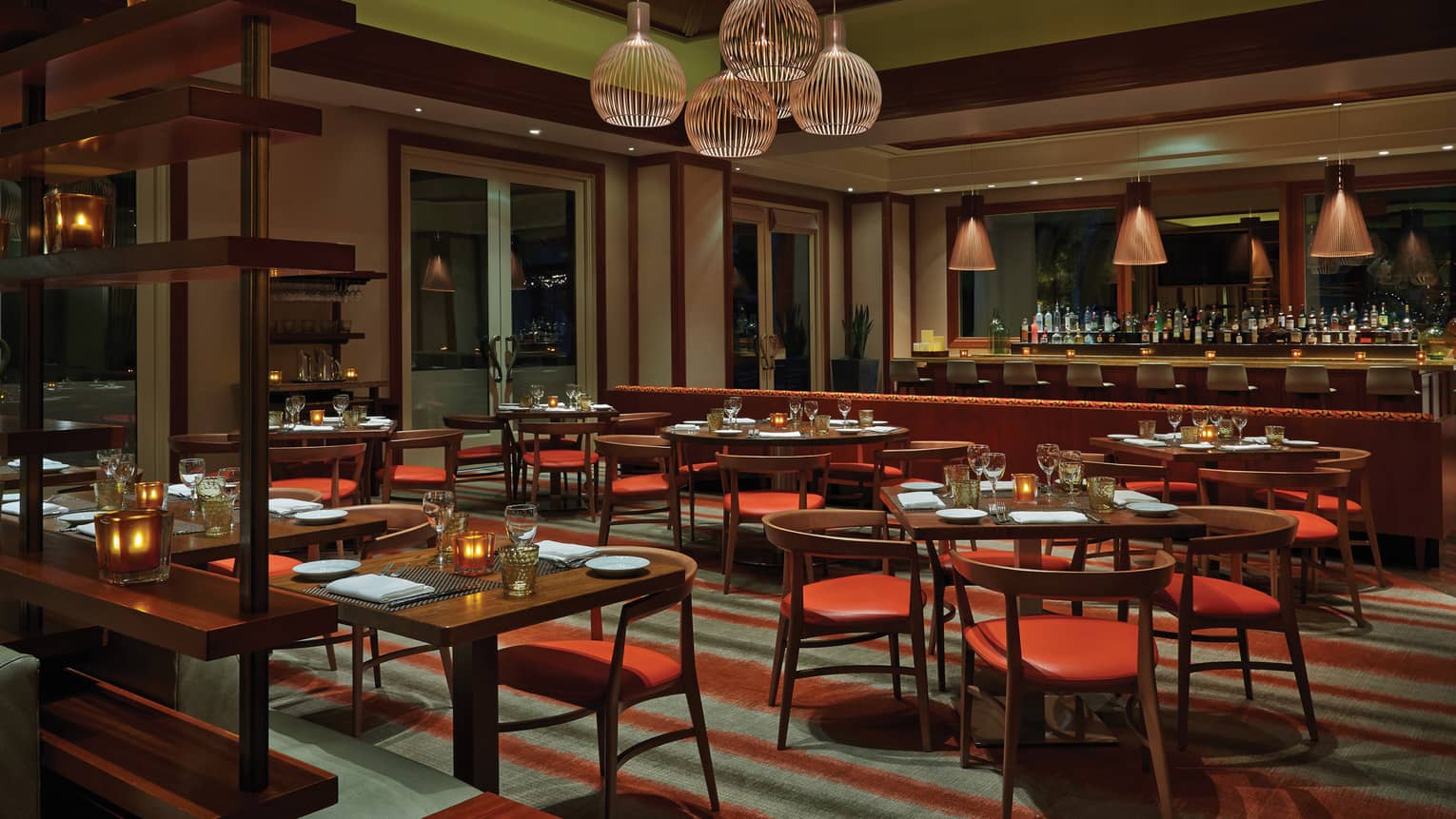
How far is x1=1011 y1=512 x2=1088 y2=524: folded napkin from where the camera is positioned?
346cm

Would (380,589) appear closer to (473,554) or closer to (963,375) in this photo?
(473,554)

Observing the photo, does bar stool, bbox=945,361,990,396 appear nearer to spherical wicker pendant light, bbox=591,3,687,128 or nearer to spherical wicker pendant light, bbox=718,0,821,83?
spherical wicker pendant light, bbox=591,3,687,128

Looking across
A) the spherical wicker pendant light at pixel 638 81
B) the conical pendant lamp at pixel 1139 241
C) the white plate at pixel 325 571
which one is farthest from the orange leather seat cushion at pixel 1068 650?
the conical pendant lamp at pixel 1139 241

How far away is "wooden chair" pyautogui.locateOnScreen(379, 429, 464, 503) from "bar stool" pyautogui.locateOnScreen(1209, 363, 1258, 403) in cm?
700

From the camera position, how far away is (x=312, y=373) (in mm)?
8414

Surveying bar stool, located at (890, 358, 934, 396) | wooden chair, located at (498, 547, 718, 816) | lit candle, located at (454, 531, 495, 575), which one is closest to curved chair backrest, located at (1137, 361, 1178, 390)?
bar stool, located at (890, 358, 934, 396)

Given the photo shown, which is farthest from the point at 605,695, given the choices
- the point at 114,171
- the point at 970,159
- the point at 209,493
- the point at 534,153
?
the point at 970,159

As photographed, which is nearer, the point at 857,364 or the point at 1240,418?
the point at 1240,418

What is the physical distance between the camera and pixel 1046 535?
11.0 ft

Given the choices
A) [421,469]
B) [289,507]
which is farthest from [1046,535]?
[421,469]

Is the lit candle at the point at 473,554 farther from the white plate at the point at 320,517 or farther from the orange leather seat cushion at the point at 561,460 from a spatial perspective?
the orange leather seat cushion at the point at 561,460

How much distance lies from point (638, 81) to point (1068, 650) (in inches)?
167

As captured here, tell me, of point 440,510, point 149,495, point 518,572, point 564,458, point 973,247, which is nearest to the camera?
point 518,572

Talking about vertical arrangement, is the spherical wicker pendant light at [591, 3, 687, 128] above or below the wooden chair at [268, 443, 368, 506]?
above
